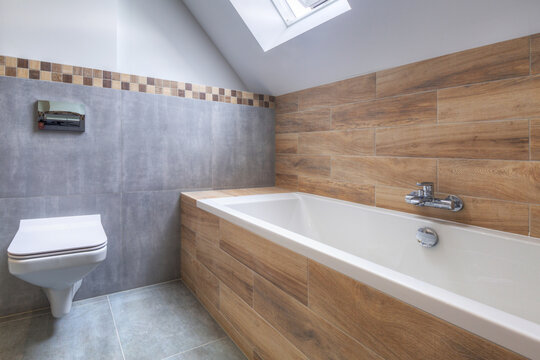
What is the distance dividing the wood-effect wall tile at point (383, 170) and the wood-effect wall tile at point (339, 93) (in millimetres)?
391

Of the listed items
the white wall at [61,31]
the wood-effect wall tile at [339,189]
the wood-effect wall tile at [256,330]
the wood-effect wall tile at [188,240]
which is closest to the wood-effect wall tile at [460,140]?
the wood-effect wall tile at [339,189]

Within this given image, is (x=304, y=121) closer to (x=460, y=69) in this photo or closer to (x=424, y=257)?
(x=460, y=69)

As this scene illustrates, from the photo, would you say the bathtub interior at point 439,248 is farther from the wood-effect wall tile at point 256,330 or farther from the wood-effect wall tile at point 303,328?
the wood-effect wall tile at point 303,328

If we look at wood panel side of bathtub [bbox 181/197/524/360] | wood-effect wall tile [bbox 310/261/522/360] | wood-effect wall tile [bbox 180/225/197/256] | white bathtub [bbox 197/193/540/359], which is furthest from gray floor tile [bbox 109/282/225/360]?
wood-effect wall tile [bbox 310/261/522/360]

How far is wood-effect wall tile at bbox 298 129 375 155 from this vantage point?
1.94 meters

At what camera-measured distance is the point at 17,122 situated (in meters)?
1.84

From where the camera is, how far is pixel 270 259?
1.26 metres

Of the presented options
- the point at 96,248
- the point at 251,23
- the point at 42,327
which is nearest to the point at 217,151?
the point at 251,23

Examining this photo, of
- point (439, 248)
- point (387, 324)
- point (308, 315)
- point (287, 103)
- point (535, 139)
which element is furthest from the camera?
point (287, 103)

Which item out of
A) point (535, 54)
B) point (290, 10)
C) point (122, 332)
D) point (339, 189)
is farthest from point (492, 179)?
point (122, 332)

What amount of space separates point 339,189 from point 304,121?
65 centimetres

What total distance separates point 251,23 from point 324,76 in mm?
662

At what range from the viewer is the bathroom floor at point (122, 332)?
4.98 ft

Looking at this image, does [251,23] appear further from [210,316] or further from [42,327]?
[42,327]
